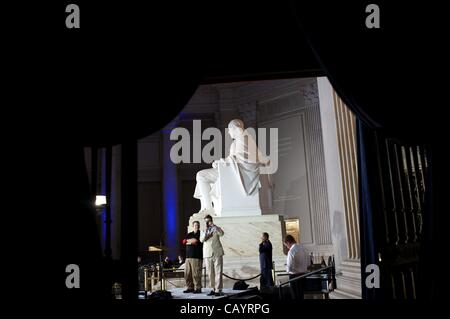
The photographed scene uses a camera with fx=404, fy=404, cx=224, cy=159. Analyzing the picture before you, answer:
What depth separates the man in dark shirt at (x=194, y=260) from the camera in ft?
19.9

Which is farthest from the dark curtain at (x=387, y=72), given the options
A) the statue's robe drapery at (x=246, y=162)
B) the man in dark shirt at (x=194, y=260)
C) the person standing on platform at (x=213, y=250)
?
the statue's robe drapery at (x=246, y=162)

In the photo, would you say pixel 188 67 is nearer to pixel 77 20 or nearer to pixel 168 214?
pixel 77 20

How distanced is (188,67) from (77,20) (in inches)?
39.3

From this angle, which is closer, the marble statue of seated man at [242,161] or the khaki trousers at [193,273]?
the khaki trousers at [193,273]

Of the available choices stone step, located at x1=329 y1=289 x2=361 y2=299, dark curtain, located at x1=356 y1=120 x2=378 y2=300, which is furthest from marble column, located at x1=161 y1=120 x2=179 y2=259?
dark curtain, located at x1=356 y1=120 x2=378 y2=300

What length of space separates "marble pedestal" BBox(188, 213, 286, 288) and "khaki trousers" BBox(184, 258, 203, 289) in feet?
3.09

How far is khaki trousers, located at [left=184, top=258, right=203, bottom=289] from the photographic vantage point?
6066 millimetres

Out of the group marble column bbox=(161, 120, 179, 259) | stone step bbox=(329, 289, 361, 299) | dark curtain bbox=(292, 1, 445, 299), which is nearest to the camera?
dark curtain bbox=(292, 1, 445, 299)

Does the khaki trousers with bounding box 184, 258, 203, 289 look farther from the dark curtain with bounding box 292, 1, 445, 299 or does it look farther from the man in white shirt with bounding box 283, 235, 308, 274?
→ the dark curtain with bounding box 292, 1, 445, 299

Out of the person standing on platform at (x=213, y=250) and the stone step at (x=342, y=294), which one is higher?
the person standing on platform at (x=213, y=250)

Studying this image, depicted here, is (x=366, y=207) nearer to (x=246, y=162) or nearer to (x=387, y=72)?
(x=387, y=72)

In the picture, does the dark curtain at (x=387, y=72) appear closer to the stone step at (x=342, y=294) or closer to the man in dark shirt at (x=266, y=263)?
the stone step at (x=342, y=294)

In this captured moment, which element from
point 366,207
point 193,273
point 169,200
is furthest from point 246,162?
point 169,200
